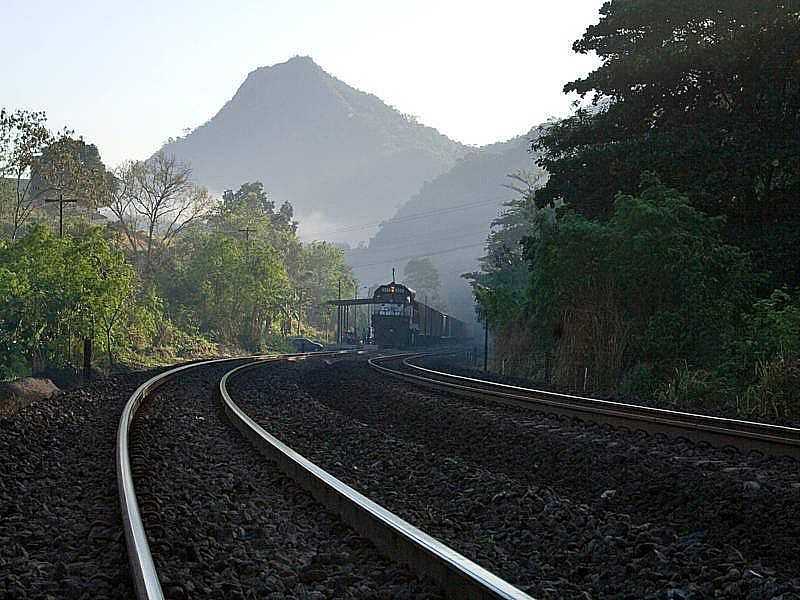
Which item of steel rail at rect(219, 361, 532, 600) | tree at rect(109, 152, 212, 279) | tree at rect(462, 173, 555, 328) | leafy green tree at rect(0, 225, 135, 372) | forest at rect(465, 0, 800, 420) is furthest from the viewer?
tree at rect(109, 152, 212, 279)

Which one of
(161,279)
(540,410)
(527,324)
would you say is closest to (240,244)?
(161,279)

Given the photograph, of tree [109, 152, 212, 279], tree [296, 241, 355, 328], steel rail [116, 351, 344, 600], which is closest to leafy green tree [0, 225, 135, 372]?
steel rail [116, 351, 344, 600]

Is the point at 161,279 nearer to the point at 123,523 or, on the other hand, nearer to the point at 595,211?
the point at 595,211

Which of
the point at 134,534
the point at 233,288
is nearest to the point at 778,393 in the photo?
the point at 134,534

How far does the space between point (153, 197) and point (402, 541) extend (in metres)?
80.9

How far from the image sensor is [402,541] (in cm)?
636

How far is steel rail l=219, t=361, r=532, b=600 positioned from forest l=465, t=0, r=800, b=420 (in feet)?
36.6

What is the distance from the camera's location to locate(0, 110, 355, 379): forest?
3628 cm

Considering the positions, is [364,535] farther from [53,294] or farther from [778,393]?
[53,294]

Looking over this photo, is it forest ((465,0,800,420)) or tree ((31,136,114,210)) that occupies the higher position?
tree ((31,136,114,210))

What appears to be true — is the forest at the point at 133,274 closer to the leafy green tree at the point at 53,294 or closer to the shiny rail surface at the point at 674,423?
the leafy green tree at the point at 53,294

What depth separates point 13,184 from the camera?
298ft

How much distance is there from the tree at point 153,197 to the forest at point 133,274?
152mm

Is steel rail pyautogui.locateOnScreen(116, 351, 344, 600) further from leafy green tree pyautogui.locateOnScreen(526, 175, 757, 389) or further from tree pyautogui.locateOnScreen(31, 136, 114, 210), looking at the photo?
tree pyautogui.locateOnScreen(31, 136, 114, 210)
